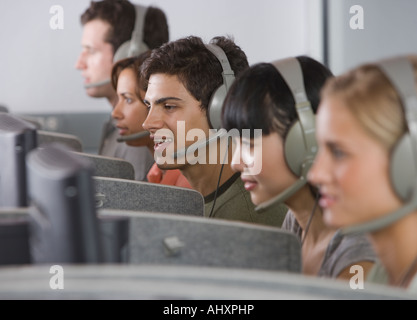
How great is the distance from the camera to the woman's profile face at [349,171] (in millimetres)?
783

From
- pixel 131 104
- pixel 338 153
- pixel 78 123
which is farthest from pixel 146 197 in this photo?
pixel 78 123

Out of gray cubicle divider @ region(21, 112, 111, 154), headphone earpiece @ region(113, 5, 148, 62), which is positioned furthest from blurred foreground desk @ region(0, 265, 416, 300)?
gray cubicle divider @ region(21, 112, 111, 154)

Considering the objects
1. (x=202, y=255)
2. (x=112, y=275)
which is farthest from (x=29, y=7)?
(x=112, y=275)

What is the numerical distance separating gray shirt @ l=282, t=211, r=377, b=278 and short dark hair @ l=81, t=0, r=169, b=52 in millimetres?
1438

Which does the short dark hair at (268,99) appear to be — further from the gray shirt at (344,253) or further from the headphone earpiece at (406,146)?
the headphone earpiece at (406,146)

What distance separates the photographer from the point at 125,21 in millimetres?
2525

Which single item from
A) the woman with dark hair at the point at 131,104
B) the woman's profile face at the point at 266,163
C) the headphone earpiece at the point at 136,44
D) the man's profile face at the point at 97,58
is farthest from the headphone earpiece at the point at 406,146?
the man's profile face at the point at 97,58

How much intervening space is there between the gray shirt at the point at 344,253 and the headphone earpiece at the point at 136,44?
4.70 ft

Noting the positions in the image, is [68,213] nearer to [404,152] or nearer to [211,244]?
[211,244]

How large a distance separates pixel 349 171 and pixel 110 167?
3.23 feet

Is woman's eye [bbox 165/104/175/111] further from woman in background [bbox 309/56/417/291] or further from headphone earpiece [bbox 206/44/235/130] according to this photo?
woman in background [bbox 309/56/417/291]

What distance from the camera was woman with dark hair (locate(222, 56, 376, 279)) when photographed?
3.89ft
